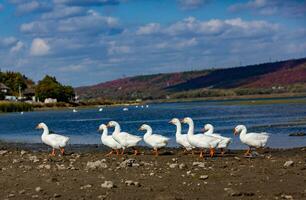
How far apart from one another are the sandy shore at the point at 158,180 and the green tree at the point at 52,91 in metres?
138

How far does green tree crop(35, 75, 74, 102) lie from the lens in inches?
6216

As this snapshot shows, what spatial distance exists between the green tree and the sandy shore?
138 metres

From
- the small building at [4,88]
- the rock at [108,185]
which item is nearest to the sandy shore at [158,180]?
the rock at [108,185]

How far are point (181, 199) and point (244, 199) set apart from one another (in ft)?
4.28

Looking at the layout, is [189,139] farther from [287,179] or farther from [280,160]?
[287,179]

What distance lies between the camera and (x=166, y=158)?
22.8m

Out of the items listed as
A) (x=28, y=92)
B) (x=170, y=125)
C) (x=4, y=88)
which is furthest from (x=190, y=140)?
(x=28, y=92)

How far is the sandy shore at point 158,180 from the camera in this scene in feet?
46.1

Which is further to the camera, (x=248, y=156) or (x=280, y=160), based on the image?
(x=248, y=156)

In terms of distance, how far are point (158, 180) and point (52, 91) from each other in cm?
14471

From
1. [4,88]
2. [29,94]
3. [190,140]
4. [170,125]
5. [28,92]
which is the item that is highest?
[4,88]

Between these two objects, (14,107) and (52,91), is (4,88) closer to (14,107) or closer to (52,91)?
(52,91)

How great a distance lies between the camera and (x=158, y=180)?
16.0 m

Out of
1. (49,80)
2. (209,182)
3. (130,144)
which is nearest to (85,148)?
(130,144)
